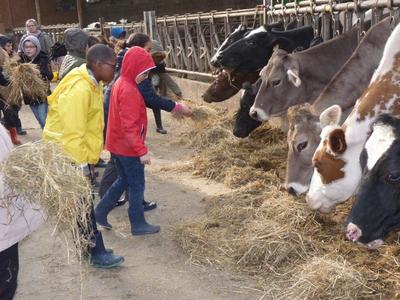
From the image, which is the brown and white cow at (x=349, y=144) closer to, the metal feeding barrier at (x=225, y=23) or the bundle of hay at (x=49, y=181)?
the metal feeding barrier at (x=225, y=23)

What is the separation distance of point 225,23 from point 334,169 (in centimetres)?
626

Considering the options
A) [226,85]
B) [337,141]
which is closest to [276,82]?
[226,85]

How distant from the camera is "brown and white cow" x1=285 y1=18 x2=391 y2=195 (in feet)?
15.3

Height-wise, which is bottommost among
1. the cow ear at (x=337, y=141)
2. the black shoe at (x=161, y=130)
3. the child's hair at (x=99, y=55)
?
the black shoe at (x=161, y=130)

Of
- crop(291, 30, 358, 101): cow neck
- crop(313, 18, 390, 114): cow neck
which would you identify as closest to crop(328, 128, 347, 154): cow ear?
crop(313, 18, 390, 114): cow neck

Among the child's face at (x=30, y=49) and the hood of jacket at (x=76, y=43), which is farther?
the child's face at (x=30, y=49)

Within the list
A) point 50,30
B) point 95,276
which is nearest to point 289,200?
point 95,276

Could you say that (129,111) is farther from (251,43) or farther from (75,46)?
(251,43)

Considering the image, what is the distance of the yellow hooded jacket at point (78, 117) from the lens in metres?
3.81

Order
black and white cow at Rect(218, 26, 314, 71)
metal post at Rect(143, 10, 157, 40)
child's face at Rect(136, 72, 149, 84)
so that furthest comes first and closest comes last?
metal post at Rect(143, 10, 157, 40) < black and white cow at Rect(218, 26, 314, 71) < child's face at Rect(136, 72, 149, 84)

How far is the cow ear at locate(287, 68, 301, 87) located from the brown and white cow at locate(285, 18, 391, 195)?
0.60 meters

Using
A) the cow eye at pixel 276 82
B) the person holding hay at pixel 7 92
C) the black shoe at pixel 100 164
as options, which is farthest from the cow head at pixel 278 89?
the person holding hay at pixel 7 92

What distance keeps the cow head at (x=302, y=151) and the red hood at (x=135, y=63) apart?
4.72 ft

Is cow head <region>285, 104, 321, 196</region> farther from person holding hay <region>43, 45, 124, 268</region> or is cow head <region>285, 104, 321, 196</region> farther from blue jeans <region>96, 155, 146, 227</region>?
person holding hay <region>43, 45, 124, 268</region>
